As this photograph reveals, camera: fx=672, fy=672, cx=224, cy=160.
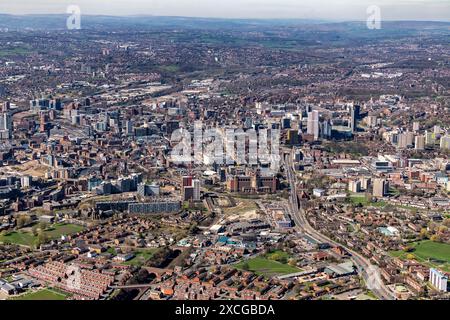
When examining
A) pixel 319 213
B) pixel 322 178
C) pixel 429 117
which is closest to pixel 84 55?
pixel 429 117

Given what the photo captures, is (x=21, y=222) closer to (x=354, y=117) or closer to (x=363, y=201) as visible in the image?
(x=363, y=201)

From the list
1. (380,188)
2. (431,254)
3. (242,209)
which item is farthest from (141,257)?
(380,188)

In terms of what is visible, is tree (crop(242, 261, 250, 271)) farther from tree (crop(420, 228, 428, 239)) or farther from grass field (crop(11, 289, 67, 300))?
tree (crop(420, 228, 428, 239))

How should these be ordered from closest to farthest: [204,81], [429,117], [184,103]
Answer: [429,117] < [184,103] < [204,81]

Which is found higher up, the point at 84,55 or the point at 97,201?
the point at 84,55

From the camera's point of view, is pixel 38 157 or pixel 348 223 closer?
pixel 348 223

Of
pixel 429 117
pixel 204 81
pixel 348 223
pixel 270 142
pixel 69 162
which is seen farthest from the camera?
pixel 204 81

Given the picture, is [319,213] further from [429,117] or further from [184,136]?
[429,117]
